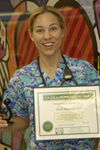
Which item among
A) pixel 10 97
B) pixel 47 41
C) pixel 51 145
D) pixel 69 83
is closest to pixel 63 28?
pixel 47 41

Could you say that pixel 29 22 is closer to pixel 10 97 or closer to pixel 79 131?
pixel 10 97

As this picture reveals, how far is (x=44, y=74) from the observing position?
0.75m

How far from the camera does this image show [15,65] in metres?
0.81

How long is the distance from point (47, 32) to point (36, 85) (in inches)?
9.8

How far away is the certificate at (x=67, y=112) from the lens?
643 mm

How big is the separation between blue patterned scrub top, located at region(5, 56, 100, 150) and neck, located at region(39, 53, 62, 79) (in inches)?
0.6

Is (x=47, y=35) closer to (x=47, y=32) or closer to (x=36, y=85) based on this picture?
(x=47, y=32)

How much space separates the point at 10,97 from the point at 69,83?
297 mm

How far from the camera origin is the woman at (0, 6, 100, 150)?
2.32ft

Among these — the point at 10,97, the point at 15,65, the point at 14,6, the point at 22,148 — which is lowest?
the point at 22,148

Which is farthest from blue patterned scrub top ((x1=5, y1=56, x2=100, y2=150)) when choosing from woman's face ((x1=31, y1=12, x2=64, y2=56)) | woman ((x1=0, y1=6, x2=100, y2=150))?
woman's face ((x1=31, y1=12, x2=64, y2=56))

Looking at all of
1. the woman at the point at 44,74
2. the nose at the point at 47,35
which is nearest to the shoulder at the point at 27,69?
the woman at the point at 44,74

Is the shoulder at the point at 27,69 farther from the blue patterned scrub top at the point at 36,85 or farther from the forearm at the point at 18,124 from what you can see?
the forearm at the point at 18,124

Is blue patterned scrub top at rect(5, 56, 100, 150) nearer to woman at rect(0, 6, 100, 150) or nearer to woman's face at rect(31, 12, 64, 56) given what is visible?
woman at rect(0, 6, 100, 150)
